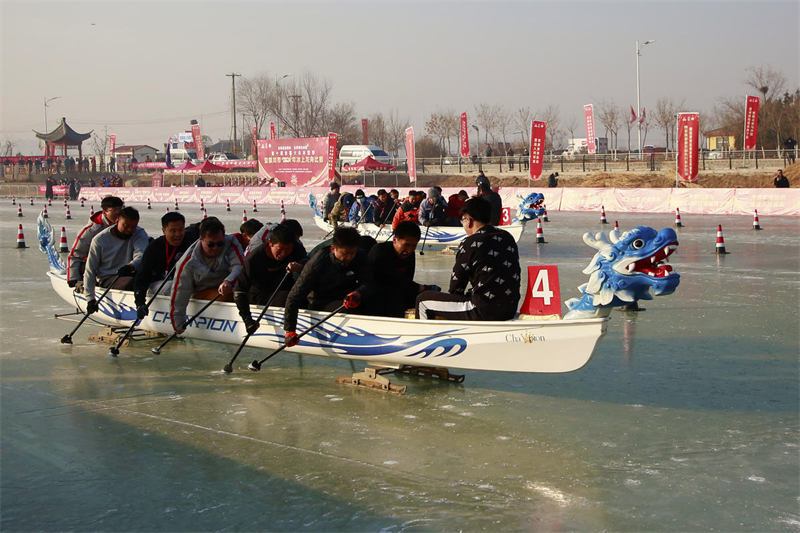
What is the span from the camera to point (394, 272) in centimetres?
699

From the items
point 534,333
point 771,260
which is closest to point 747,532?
point 534,333

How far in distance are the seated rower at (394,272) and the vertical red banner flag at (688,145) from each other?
25.2m

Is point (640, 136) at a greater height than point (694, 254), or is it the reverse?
point (640, 136)

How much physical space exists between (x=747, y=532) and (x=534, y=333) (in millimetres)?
2178

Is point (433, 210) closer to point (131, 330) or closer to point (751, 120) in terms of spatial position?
point (131, 330)

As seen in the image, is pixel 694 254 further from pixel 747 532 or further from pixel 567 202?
pixel 567 202

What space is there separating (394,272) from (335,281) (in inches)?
22.2

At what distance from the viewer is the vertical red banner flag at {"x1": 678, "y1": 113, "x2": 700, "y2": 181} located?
95.7ft

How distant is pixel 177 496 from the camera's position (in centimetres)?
444

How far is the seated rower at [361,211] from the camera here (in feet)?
63.2

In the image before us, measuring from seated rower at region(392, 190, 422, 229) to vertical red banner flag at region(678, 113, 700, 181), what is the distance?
15784 mm

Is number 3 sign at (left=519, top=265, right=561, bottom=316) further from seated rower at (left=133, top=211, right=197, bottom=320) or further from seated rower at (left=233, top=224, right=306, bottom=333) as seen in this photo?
seated rower at (left=133, top=211, right=197, bottom=320)

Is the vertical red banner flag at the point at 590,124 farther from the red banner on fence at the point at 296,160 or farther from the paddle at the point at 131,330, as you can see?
the paddle at the point at 131,330

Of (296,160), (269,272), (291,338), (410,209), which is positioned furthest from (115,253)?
(296,160)
